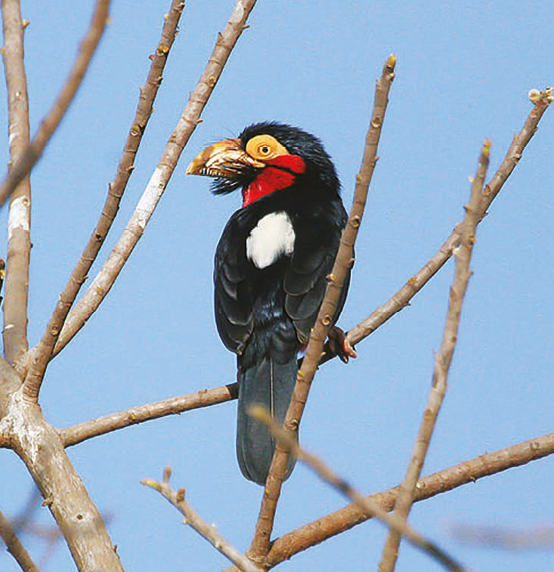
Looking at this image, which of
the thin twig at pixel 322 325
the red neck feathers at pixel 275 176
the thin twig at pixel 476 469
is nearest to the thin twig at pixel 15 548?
the thin twig at pixel 322 325

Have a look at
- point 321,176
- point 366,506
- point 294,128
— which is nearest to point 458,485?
point 366,506

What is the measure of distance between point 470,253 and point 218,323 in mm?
2555

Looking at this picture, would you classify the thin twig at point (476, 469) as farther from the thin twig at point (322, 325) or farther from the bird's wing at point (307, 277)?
the bird's wing at point (307, 277)

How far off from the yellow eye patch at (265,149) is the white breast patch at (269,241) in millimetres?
819

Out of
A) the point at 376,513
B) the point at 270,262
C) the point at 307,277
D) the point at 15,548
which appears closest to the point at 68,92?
the point at 376,513

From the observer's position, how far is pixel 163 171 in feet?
12.7

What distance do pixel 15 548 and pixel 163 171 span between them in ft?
5.93

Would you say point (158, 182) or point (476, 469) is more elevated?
point (158, 182)

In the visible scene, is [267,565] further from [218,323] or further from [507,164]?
[507,164]

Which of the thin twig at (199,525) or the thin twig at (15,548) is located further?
the thin twig at (15,548)

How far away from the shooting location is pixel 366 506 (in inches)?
58.7

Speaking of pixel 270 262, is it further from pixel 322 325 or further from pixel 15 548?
pixel 15 548

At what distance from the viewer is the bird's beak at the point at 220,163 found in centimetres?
527

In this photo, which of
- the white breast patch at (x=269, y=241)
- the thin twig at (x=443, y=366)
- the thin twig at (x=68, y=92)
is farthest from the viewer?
the white breast patch at (x=269, y=241)
